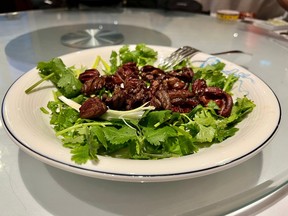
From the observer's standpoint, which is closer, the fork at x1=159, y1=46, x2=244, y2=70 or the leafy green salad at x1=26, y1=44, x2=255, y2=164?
the leafy green salad at x1=26, y1=44, x2=255, y2=164

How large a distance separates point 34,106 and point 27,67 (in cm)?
25

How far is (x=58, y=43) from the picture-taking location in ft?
3.14

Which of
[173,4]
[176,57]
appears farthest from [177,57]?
[173,4]

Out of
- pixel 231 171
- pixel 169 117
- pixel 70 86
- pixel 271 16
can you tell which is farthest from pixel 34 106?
pixel 271 16

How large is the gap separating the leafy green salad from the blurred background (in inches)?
25.8

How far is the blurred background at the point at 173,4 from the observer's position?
4.25 feet

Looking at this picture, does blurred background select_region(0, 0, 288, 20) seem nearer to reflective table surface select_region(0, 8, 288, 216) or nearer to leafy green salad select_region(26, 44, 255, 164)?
reflective table surface select_region(0, 8, 288, 216)

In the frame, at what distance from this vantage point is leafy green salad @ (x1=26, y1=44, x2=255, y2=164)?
1.49ft

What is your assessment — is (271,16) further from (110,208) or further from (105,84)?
(110,208)

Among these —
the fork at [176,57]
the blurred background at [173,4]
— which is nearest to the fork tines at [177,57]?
the fork at [176,57]

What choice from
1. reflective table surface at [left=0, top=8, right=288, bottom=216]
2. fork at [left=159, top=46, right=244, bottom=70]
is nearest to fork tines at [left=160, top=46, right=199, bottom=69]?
fork at [left=159, top=46, right=244, bottom=70]

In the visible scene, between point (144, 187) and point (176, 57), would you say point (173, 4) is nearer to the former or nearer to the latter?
point (176, 57)

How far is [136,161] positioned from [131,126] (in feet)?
0.33

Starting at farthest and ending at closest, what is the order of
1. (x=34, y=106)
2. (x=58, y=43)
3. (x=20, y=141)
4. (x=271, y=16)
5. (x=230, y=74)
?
(x=271, y=16) → (x=58, y=43) → (x=230, y=74) → (x=34, y=106) → (x=20, y=141)
